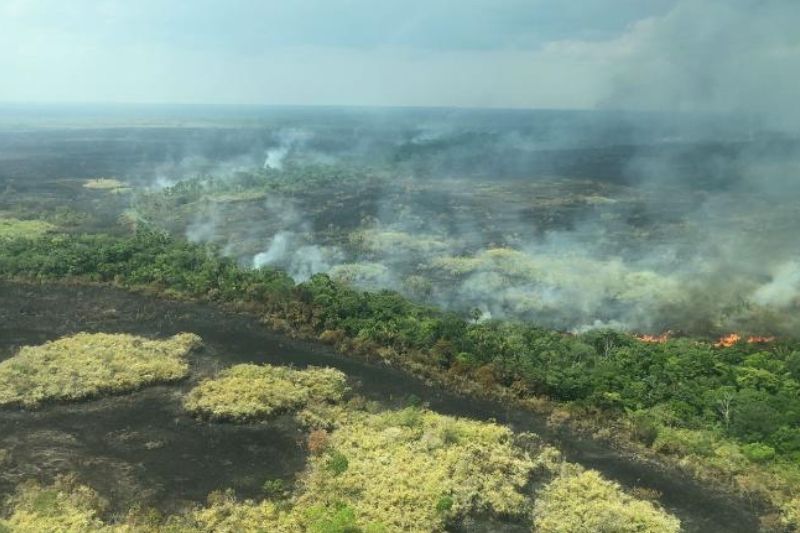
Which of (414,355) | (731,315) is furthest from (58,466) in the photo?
(731,315)

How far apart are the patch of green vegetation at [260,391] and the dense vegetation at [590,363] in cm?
606

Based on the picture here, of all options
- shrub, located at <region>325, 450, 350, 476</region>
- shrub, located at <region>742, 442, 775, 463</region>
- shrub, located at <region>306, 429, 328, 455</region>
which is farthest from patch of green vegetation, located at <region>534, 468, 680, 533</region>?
shrub, located at <region>306, 429, 328, 455</region>

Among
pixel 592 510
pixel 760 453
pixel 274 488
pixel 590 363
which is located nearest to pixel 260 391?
pixel 274 488

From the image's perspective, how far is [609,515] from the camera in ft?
98.2

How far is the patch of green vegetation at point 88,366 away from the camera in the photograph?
133 feet

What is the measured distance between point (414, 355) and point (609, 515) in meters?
19.2

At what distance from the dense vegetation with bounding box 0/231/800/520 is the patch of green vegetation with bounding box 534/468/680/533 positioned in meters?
5.32

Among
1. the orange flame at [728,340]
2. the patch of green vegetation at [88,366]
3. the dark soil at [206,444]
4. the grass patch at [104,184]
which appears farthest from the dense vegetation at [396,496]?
the grass patch at [104,184]

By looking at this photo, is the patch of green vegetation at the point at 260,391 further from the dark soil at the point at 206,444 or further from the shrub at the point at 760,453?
the shrub at the point at 760,453

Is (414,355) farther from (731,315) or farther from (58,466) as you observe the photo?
(731,315)

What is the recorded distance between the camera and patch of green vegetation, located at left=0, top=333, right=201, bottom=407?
133 ft

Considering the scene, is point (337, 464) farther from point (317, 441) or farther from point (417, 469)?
point (417, 469)

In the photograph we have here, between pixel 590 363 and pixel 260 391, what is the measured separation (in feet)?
70.6

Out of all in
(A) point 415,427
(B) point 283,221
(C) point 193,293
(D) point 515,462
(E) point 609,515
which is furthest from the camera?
(B) point 283,221
